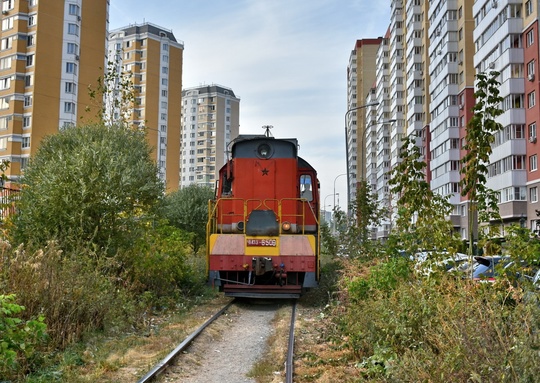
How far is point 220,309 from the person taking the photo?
13.4m

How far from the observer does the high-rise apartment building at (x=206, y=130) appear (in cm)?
13838

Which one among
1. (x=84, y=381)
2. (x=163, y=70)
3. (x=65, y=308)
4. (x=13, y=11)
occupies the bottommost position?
(x=84, y=381)

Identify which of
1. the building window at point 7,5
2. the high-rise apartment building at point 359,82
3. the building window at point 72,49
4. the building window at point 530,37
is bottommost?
the building window at point 530,37

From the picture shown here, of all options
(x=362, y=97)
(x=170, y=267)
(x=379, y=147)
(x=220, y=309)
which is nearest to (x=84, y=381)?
(x=220, y=309)

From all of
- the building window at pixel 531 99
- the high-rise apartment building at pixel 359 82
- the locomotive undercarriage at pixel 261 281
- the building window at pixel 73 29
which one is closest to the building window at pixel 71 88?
the building window at pixel 73 29

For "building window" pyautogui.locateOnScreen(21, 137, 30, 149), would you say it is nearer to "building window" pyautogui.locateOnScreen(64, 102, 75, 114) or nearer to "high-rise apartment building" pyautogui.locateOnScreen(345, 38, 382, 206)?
"building window" pyautogui.locateOnScreen(64, 102, 75, 114)

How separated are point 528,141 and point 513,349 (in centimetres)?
4047

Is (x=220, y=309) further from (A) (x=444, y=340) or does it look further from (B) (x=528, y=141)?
(B) (x=528, y=141)

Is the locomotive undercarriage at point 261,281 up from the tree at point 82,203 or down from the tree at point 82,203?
down

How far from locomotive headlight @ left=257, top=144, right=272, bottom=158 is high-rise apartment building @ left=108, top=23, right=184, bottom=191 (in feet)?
257

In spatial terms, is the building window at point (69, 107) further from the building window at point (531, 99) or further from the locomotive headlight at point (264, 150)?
the locomotive headlight at point (264, 150)

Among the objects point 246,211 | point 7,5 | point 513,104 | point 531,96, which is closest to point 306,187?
point 246,211

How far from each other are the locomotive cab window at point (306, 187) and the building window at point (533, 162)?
100ft

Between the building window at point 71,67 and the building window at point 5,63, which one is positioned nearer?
the building window at point 5,63
